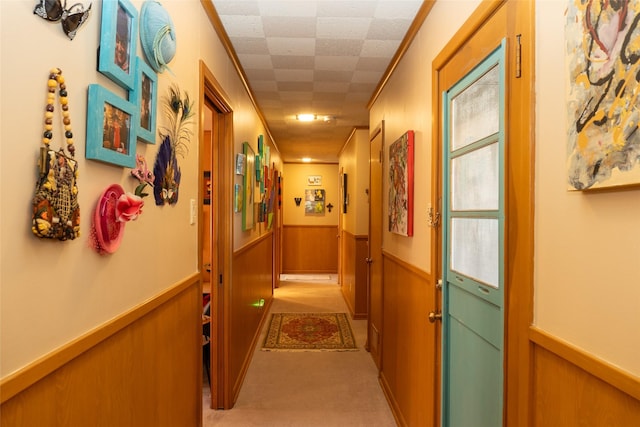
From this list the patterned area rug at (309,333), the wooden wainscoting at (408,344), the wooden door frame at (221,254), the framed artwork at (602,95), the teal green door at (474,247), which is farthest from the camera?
the patterned area rug at (309,333)

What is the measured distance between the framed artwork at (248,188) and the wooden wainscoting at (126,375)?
1.25 m

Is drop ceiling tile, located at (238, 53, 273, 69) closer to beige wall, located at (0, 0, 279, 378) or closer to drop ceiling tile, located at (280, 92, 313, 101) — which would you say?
drop ceiling tile, located at (280, 92, 313, 101)

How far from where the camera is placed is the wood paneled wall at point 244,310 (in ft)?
9.03

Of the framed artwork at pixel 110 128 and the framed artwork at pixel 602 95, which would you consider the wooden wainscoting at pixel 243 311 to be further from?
the framed artwork at pixel 602 95

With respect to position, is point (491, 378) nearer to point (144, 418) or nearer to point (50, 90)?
point (144, 418)

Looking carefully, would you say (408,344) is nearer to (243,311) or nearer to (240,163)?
(243,311)

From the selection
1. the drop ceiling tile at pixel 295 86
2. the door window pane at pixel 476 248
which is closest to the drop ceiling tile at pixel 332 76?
the drop ceiling tile at pixel 295 86

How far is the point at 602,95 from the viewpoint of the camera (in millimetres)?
753

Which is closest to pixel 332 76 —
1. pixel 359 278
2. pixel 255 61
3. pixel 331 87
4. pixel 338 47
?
pixel 331 87

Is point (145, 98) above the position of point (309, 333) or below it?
above

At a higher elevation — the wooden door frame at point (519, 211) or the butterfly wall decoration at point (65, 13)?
the butterfly wall decoration at point (65, 13)

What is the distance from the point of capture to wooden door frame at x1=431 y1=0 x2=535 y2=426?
1033 millimetres

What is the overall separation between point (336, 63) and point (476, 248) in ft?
6.41

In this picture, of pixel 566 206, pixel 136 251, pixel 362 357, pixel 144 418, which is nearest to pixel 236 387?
pixel 362 357
